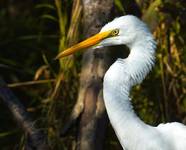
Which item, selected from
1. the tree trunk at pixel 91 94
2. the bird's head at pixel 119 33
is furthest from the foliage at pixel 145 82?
the bird's head at pixel 119 33

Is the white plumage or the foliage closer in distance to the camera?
the white plumage

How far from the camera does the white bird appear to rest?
332 cm

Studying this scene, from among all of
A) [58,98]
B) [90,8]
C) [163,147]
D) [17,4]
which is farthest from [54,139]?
[17,4]

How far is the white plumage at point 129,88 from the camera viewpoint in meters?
3.32

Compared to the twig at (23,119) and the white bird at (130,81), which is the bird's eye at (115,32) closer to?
the white bird at (130,81)

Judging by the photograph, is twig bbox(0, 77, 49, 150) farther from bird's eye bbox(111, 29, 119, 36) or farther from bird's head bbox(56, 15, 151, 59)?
bird's eye bbox(111, 29, 119, 36)

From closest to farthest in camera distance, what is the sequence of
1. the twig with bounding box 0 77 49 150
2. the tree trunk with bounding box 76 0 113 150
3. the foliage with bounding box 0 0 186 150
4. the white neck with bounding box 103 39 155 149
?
the white neck with bounding box 103 39 155 149 < the twig with bounding box 0 77 49 150 < the tree trunk with bounding box 76 0 113 150 < the foliage with bounding box 0 0 186 150

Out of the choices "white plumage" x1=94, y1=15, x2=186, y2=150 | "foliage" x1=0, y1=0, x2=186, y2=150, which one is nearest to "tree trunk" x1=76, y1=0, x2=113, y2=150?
"foliage" x1=0, y1=0, x2=186, y2=150

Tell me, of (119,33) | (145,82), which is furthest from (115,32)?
(145,82)

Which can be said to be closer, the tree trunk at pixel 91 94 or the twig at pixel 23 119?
the twig at pixel 23 119

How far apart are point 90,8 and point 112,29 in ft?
2.24

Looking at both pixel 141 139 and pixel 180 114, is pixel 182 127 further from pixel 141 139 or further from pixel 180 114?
pixel 180 114

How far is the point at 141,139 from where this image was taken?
3424mm

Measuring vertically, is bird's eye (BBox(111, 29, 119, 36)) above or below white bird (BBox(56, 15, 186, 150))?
above
